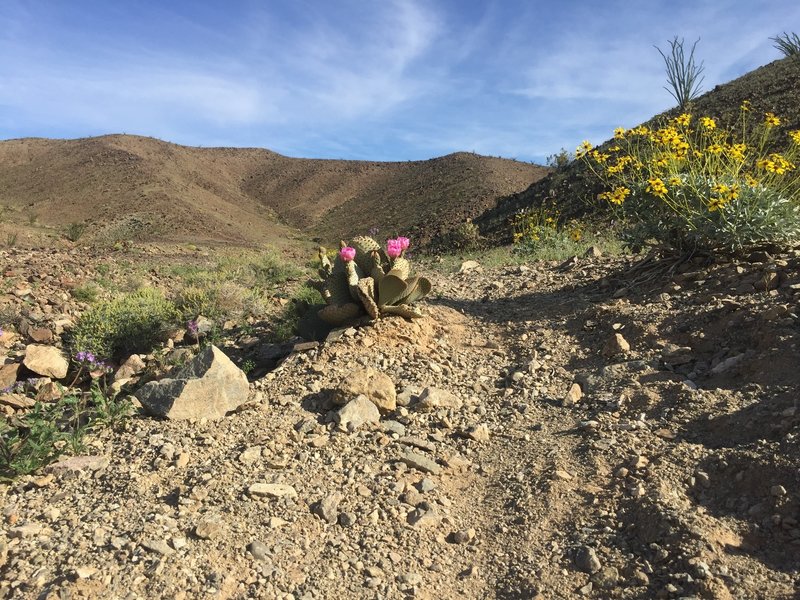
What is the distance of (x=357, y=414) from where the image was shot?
371 centimetres

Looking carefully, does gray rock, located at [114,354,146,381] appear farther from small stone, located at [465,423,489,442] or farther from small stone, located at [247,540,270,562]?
small stone, located at [465,423,489,442]

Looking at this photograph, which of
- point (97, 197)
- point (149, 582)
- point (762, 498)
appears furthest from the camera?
point (97, 197)

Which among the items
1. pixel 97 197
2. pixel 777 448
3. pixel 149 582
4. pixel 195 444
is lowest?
pixel 149 582

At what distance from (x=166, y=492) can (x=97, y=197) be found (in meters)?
34.5

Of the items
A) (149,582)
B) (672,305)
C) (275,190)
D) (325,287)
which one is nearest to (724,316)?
(672,305)

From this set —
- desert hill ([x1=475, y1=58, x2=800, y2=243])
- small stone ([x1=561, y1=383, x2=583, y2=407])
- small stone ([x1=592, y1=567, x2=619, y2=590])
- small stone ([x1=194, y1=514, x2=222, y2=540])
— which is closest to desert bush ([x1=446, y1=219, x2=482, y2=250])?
desert hill ([x1=475, y1=58, x2=800, y2=243])

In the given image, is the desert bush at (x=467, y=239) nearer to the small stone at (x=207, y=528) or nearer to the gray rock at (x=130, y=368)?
the gray rock at (x=130, y=368)

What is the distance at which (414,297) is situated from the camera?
4953mm

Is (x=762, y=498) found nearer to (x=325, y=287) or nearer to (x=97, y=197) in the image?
(x=325, y=287)

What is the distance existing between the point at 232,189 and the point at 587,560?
146 feet

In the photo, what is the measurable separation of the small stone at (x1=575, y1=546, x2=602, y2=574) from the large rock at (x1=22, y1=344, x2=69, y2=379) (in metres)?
4.26

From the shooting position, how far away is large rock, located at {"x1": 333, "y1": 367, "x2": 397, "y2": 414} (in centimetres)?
381

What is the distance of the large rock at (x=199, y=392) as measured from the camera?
3783 mm

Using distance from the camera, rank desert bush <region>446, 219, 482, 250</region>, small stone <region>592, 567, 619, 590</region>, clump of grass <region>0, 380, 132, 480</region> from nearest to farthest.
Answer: small stone <region>592, 567, 619, 590</region>, clump of grass <region>0, 380, 132, 480</region>, desert bush <region>446, 219, 482, 250</region>
